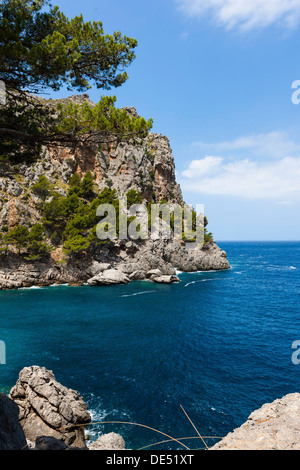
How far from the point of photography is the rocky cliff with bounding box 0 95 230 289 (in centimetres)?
4656

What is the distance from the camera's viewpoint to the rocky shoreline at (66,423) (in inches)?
235

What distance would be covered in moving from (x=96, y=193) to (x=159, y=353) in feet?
170

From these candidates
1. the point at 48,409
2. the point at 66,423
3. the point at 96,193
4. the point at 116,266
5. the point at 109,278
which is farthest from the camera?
the point at 96,193

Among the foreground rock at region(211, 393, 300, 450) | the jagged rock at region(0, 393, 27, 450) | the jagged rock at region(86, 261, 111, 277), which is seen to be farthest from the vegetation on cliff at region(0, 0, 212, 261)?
the jagged rock at region(86, 261, 111, 277)

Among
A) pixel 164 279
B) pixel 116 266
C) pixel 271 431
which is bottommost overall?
pixel 164 279

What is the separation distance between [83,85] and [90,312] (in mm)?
27479

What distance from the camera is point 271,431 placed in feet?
20.2

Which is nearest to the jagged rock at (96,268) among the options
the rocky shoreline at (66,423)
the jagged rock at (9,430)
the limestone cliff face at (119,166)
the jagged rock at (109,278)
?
the jagged rock at (109,278)

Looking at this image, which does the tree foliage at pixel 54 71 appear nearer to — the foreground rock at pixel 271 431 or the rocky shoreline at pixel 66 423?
the rocky shoreline at pixel 66 423

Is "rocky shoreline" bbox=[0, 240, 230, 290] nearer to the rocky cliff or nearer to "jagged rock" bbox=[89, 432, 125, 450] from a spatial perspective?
the rocky cliff

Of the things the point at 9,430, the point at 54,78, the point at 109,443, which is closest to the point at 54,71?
the point at 54,78

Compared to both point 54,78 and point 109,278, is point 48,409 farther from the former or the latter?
point 109,278

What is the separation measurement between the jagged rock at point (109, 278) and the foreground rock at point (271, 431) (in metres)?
41.4
